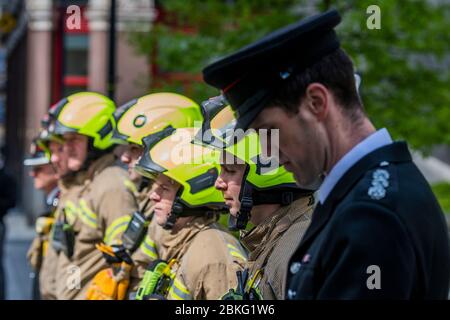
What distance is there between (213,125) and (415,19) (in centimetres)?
1022

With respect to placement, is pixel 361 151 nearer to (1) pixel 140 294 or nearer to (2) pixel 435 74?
(1) pixel 140 294

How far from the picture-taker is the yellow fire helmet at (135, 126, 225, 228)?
5.60 meters

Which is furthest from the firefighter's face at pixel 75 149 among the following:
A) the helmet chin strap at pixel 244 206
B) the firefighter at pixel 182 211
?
the helmet chin strap at pixel 244 206

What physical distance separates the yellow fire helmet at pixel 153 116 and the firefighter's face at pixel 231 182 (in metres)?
1.84

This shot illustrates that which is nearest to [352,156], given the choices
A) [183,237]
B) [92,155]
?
[183,237]

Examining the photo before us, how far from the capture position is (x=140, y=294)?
5.56 metres

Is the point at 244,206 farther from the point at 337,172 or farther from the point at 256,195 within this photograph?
the point at 337,172

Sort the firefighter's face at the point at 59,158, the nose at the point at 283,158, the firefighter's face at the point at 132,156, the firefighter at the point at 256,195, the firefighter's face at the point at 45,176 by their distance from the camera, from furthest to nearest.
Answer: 1. the firefighter's face at the point at 45,176
2. the firefighter's face at the point at 59,158
3. the firefighter's face at the point at 132,156
4. the firefighter at the point at 256,195
5. the nose at the point at 283,158

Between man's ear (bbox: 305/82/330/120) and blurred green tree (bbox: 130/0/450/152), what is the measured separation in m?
11.2

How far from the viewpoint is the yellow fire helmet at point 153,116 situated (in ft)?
22.1

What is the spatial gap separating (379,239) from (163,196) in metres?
3.23

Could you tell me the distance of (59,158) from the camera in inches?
326

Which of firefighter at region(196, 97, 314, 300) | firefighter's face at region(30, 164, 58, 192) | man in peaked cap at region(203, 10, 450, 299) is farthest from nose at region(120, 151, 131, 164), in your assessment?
man in peaked cap at region(203, 10, 450, 299)

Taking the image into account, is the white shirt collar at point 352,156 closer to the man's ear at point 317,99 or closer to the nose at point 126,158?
the man's ear at point 317,99
